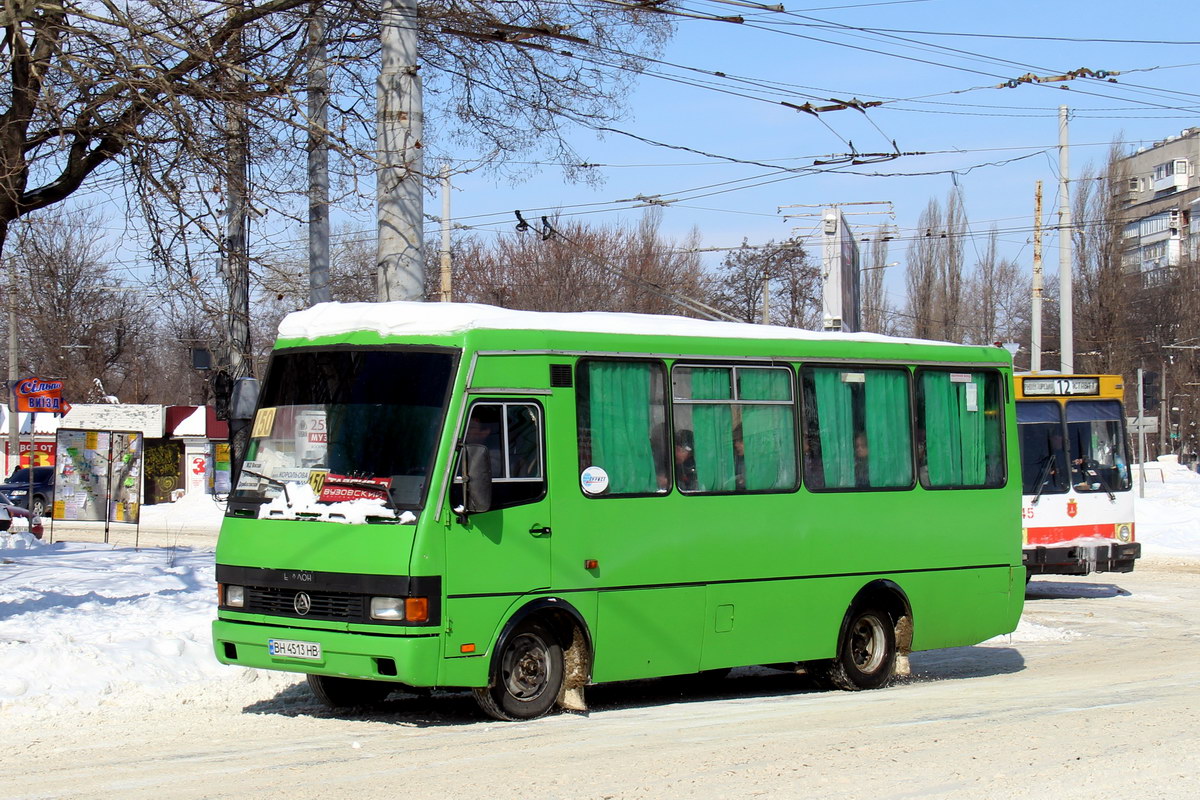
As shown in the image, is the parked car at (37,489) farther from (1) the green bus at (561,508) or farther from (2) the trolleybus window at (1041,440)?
(1) the green bus at (561,508)

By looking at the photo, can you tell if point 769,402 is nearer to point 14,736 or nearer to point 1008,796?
point 1008,796

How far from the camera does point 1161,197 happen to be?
12825 centimetres

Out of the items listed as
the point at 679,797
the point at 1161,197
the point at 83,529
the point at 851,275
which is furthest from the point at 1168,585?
the point at 1161,197

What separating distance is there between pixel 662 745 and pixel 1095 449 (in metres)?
14.3

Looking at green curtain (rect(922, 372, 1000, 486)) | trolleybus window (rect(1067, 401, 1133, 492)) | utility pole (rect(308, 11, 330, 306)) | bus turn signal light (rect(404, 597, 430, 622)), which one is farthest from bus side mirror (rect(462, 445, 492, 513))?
trolleybus window (rect(1067, 401, 1133, 492))

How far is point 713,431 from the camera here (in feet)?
36.3

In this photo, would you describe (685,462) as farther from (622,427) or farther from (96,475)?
(96,475)

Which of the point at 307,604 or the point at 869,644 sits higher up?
the point at 307,604

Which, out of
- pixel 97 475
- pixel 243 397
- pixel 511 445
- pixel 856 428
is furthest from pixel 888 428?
pixel 97 475

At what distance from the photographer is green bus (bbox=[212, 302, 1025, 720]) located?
927 cm

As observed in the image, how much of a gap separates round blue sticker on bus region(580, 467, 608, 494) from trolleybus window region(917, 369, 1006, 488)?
12.2 ft

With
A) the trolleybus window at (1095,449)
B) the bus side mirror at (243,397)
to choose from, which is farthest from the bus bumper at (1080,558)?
the bus side mirror at (243,397)

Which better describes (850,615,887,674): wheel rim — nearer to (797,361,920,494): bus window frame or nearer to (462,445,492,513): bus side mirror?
(797,361,920,494): bus window frame

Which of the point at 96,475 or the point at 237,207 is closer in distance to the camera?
the point at 237,207
